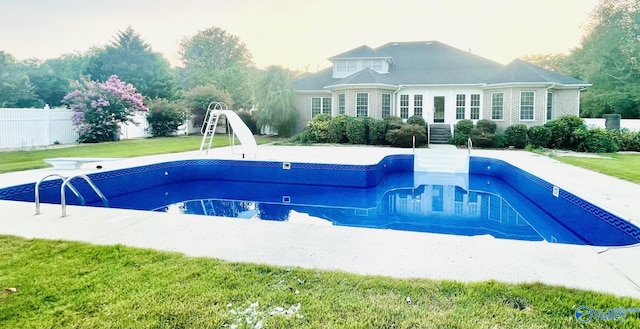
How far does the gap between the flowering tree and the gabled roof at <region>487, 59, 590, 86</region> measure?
57.5ft

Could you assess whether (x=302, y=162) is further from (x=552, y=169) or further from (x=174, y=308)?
(x=174, y=308)

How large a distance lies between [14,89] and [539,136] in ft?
109

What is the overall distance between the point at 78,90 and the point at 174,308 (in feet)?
59.8

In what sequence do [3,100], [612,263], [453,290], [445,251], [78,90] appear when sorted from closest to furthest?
[453,290] < [612,263] < [445,251] < [78,90] < [3,100]

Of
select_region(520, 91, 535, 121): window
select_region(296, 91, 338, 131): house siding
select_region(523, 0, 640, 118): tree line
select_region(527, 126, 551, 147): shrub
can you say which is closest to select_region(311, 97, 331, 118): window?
select_region(296, 91, 338, 131): house siding

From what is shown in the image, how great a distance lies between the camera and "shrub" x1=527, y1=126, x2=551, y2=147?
1639 cm

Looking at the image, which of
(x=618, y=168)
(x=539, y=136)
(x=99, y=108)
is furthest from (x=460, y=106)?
(x=99, y=108)

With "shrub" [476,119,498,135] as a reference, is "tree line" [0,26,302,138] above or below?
above

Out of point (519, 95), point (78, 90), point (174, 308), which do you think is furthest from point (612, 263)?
point (78, 90)

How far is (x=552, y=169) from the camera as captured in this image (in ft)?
32.9

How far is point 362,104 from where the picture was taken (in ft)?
66.4

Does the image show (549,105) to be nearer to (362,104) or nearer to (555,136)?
(555,136)

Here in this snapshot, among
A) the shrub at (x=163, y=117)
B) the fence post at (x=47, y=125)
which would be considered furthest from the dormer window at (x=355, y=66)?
the fence post at (x=47, y=125)

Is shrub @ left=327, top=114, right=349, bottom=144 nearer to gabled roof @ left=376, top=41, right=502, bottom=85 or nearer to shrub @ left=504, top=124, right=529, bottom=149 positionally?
gabled roof @ left=376, top=41, right=502, bottom=85
